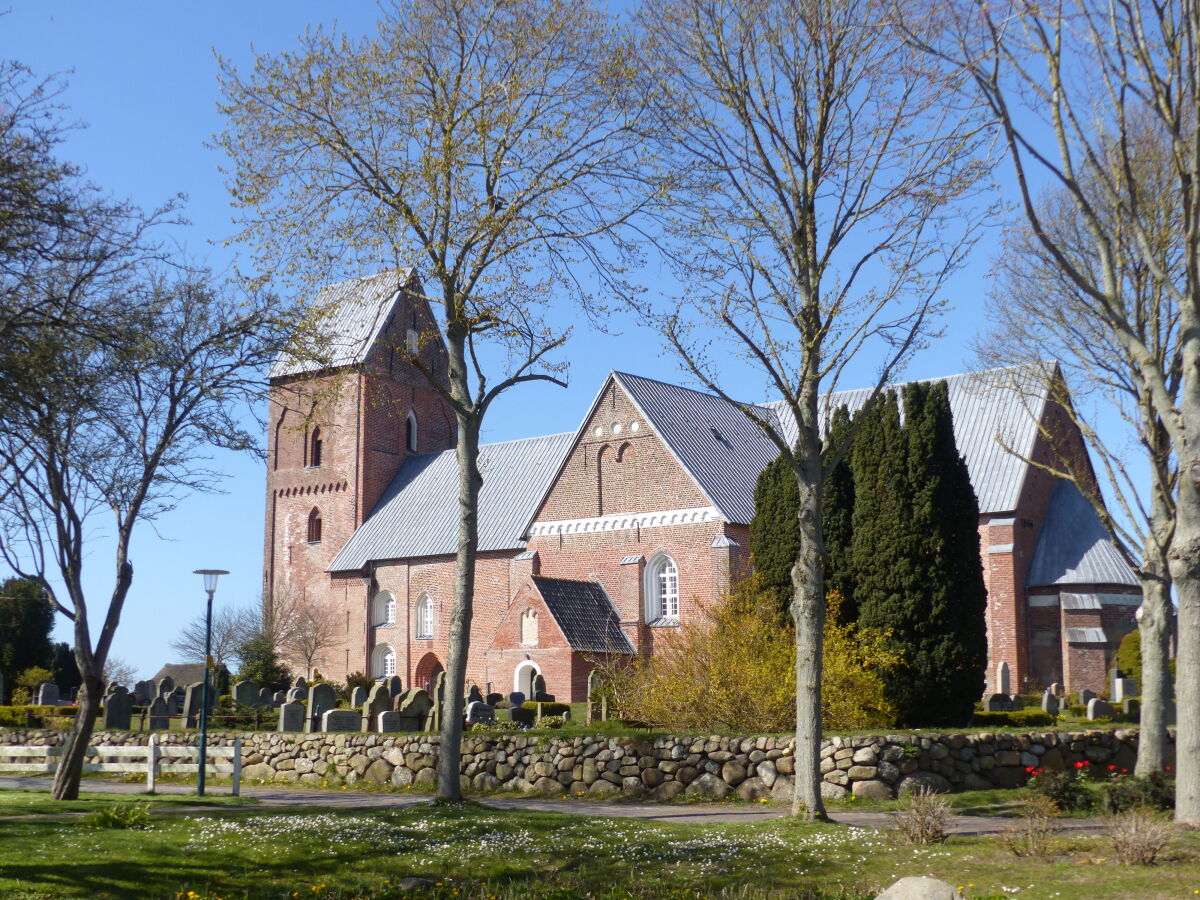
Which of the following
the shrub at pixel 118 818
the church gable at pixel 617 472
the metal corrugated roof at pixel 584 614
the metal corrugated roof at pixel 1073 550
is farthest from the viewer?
Answer: the church gable at pixel 617 472

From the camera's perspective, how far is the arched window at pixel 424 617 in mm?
46594

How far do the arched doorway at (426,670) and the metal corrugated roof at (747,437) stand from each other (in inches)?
595

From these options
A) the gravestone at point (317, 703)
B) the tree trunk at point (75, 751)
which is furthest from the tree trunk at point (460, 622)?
the gravestone at point (317, 703)

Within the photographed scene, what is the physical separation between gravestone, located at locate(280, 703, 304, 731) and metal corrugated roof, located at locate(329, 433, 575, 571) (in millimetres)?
20099

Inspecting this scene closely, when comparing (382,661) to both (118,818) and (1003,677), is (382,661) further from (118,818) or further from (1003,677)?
(118,818)

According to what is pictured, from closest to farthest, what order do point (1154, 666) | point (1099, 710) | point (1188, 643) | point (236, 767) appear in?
point (1188, 643)
point (1154, 666)
point (236, 767)
point (1099, 710)

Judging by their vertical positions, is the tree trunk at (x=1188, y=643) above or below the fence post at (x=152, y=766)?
above

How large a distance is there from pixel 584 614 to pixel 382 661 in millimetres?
15124

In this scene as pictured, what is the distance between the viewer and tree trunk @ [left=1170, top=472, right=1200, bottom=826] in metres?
11.7

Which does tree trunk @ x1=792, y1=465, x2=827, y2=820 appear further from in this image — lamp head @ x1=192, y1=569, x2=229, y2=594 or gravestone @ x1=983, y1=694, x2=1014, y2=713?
gravestone @ x1=983, y1=694, x2=1014, y2=713

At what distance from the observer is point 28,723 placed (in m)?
28.2

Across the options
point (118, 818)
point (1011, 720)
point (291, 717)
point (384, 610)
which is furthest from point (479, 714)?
point (384, 610)

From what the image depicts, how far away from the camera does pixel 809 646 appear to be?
13.9 meters

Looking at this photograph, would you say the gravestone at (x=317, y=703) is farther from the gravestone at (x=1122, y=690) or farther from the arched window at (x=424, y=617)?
the arched window at (x=424, y=617)
